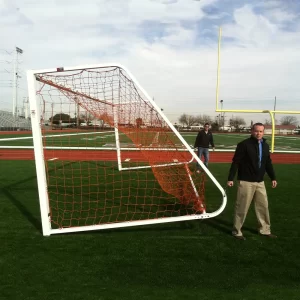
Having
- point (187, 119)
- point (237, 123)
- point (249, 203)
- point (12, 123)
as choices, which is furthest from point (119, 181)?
point (12, 123)

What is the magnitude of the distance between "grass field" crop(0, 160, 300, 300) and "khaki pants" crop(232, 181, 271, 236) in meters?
0.21

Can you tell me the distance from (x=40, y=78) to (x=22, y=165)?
7.60 meters

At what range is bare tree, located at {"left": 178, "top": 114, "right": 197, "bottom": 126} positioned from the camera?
34681 millimetres

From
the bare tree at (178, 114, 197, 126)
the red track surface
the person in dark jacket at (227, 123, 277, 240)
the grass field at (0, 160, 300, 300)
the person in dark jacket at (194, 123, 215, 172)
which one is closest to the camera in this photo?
the grass field at (0, 160, 300, 300)

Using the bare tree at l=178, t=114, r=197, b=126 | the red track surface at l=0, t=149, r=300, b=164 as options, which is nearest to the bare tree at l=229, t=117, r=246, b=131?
the bare tree at l=178, t=114, r=197, b=126

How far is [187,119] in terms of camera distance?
1394 inches

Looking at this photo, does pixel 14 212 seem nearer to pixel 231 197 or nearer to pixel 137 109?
pixel 137 109

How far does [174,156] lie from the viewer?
6496 millimetres

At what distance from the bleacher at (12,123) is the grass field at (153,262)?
141 feet

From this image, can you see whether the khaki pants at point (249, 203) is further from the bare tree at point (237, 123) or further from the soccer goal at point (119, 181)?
the bare tree at point (237, 123)

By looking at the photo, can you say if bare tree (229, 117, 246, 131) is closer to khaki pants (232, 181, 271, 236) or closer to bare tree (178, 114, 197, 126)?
bare tree (178, 114, 197, 126)

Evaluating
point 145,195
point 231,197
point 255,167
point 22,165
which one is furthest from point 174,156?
point 22,165

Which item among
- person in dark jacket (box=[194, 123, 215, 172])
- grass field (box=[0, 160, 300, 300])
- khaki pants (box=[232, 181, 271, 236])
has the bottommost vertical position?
grass field (box=[0, 160, 300, 300])

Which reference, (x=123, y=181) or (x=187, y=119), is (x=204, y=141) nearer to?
(x=123, y=181)
